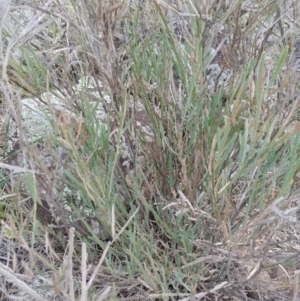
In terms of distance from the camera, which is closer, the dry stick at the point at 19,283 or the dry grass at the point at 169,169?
the dry stick at the point at 19,283

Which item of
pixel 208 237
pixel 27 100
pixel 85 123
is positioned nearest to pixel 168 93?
pixel 85 123

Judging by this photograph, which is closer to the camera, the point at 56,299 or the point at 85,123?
the point at 85,123

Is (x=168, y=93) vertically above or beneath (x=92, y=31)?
beneath

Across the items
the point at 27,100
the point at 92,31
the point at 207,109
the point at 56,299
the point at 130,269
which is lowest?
the point at 56,299

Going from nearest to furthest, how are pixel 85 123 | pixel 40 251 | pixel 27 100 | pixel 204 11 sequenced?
pixel 204 11
pixel 85 123
pixel 40 251
pixel 27 100

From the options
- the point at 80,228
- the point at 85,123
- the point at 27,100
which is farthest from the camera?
the point at 27,100

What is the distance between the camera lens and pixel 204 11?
2.76 ft

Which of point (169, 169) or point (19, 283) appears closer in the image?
point (19, 283)

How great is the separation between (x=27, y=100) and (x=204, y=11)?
2.98ft

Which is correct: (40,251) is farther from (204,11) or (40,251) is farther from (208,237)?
(204,11)

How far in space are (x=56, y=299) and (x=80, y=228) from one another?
0.21 meters

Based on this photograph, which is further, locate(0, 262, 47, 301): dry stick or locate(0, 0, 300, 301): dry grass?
locate(0, 0, 300, 301): dry grass

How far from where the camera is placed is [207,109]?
1.02 m

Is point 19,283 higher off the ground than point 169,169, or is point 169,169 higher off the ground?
point 19,283
